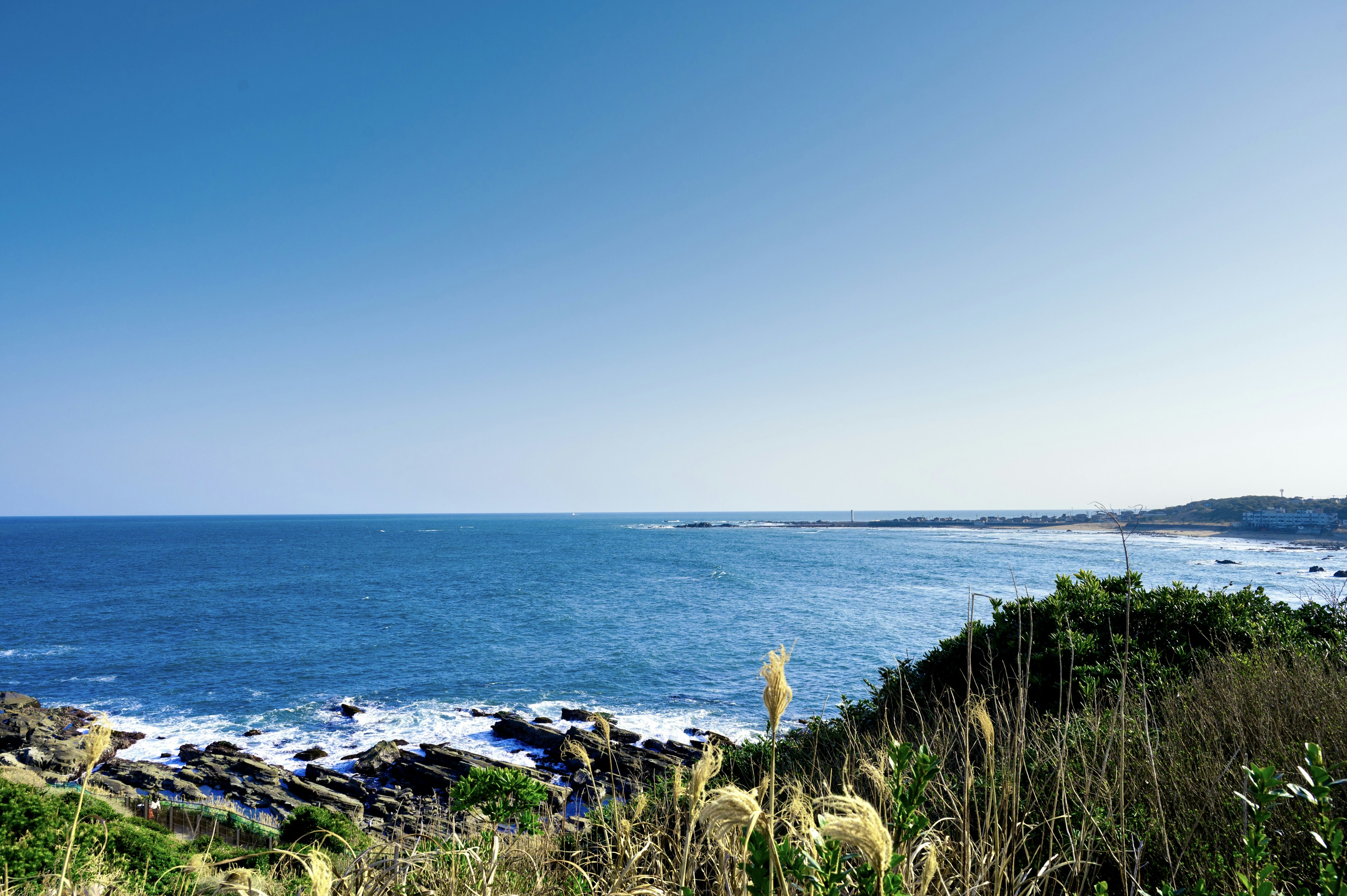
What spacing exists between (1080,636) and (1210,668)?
2404mm

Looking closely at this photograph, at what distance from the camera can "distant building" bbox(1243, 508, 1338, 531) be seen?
104438 mm

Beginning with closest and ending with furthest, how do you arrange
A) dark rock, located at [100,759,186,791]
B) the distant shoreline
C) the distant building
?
dark rock, located at [100,759,186,791], the distant shoreline, the distant building

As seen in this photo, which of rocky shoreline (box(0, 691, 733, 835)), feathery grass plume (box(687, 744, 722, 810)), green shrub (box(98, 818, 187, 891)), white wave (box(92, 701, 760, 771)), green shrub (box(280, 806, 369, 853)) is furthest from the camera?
white wave (box(92, 701, 760, 771))

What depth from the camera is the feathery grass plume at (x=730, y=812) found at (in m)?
1.49

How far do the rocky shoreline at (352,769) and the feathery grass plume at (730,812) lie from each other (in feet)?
60.5

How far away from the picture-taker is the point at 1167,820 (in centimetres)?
395

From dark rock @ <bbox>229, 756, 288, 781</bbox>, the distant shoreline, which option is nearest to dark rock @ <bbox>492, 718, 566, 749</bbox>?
dark rock @ <bbox>229, 756, 288, 781</bbox>

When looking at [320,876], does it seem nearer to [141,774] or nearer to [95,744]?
[95,744]

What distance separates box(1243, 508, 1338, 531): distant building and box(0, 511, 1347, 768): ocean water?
66.8ft

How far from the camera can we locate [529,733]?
25906 millimetres

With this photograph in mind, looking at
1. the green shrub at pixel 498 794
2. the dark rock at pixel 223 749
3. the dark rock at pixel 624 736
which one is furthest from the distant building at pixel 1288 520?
the dark rock at pixel 223 749

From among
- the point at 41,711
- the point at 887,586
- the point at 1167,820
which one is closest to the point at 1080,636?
the point at 1167,820

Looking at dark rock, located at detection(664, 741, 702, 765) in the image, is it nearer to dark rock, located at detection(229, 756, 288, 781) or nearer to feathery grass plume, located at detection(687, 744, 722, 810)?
dark rock, located at detection(229, 756, 288, 781)

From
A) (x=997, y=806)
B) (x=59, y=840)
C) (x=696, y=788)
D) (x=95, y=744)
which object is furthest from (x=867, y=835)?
(x=59, y=840)
